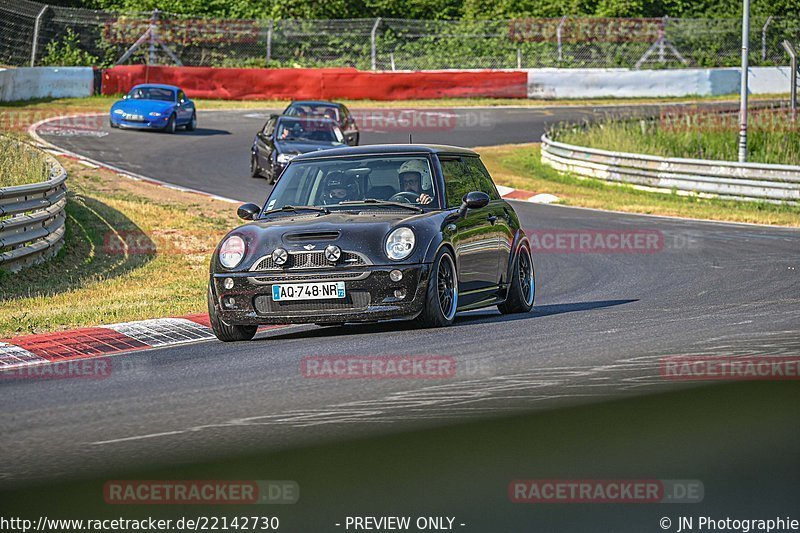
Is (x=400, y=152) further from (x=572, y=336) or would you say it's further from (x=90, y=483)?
(x=90, y=483)

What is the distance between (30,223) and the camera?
1505cm

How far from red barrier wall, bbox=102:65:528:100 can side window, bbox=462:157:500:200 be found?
30.9m

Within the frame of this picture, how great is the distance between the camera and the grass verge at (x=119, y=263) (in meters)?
12.3

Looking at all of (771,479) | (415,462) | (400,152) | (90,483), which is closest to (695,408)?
(771,479)

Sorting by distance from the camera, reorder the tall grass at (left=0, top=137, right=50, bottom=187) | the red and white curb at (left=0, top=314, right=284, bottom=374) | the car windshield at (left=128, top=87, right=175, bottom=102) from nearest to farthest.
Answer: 1. the red and white curb at (left=0, top=314, right=284, bottom=374)
2. the tall grass at (left=0, top=137, right=50, bottom=187)
3. the car windshield at (left=128, top=87, right=175, bottom=102)

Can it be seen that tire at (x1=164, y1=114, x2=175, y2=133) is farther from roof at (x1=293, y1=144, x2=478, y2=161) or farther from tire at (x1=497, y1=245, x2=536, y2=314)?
roof at (x1=293, y1=144, x2=478, y2=161)

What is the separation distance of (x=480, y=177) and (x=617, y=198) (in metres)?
14.6

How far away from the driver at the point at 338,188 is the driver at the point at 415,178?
402mm

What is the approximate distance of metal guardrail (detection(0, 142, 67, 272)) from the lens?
14.5 m

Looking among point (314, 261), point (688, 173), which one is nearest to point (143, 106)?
point (688, 173)

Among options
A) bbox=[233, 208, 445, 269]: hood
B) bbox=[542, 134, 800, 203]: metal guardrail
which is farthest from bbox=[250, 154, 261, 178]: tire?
bbox=[233, 208, 445, 269]: hood

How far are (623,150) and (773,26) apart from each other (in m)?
22.7

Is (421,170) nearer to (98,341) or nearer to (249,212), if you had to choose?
(249,212)

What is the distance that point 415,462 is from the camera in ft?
20.0
